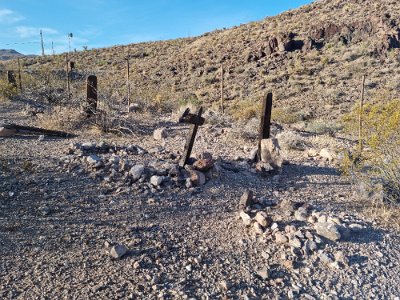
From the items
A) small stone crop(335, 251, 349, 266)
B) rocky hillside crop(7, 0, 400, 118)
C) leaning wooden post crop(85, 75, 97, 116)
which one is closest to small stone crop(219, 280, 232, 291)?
small stone crop(335, 251, 349, 266)

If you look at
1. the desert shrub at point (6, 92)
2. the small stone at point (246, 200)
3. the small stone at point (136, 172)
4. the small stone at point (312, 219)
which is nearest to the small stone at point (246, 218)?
the small stone at point (246, 200)

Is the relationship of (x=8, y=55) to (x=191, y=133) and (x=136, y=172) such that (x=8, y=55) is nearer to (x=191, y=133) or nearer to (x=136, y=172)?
(x=191, y=133)

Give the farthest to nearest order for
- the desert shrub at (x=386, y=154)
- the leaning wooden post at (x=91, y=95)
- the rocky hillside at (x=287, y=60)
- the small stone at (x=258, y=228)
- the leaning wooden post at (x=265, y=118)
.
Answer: the rocky hillside at (x=287, y=60) → the leaning wooden post at (x=91, y=95) → the leaning wooden post at (x=265, y=118) → the desert shrub at (x=386, y=154) → the small stone at (x=258, y=228)

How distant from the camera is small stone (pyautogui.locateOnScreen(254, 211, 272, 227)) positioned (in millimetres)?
4914

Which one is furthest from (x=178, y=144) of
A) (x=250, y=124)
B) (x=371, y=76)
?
(x=371, y=76)

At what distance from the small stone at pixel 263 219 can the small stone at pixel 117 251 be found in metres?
1.76

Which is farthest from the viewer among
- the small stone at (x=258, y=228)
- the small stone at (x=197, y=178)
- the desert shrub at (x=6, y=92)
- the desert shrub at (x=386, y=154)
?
the desert shrub at (x=6, y=92)

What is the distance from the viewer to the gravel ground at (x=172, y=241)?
12.7ft

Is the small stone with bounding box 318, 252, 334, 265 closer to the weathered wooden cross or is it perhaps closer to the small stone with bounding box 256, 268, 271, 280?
the small stone with bounding box 256, 268, 271, 280

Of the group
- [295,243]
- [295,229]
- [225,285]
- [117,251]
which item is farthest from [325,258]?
[117,251]

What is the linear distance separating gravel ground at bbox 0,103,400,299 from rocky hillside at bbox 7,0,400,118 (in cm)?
1235

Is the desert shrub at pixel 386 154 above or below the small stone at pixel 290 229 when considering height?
above

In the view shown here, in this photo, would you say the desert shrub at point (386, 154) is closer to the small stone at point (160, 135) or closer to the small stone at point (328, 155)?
the small stone at point (328, 155)

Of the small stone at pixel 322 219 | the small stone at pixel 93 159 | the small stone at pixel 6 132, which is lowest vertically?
the small stone at pixel 322 219
